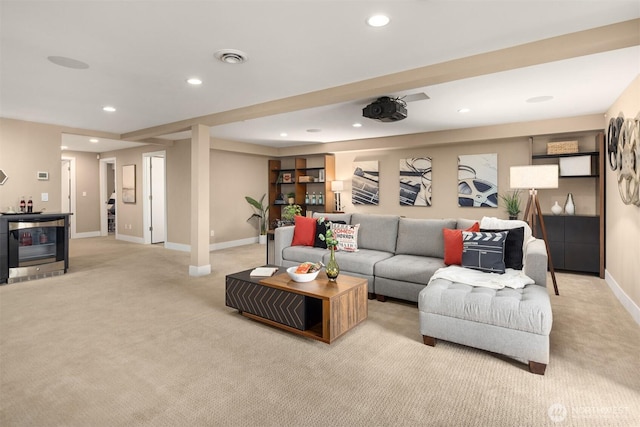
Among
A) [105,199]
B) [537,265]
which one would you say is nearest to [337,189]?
[537,265]

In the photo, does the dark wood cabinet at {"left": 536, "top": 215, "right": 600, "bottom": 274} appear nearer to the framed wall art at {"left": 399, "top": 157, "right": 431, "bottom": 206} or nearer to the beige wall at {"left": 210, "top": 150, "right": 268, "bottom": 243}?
the framed wall art at {"left": 399, "top": 157, "right": 431, "bottom": 206}

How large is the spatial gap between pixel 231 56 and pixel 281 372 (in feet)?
8.00

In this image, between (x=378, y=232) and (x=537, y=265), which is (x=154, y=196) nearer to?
(x=378, y=232)

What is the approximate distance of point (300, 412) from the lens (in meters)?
1.83

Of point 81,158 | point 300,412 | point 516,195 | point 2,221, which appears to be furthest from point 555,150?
point 81,158

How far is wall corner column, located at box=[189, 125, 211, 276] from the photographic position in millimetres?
4875

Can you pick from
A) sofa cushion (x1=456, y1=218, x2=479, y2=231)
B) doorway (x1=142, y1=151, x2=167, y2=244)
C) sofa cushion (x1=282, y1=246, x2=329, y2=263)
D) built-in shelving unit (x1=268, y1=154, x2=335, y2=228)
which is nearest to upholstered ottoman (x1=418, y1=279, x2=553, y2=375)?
sofa cushion (x1=456, y1=218, x2=479, y2=231)

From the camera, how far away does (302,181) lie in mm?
7867

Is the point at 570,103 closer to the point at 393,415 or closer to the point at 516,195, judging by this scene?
the point at 516,195

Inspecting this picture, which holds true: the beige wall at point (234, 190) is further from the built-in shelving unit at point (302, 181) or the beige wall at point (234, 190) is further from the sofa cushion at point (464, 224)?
the sofa cushion at point (464, 224)

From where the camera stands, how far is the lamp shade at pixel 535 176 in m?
3.98

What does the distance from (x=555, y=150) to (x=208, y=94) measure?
194 inches

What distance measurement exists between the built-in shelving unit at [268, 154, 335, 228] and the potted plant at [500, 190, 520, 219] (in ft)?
11.3

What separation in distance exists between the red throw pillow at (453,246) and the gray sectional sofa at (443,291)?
→ 130mm
